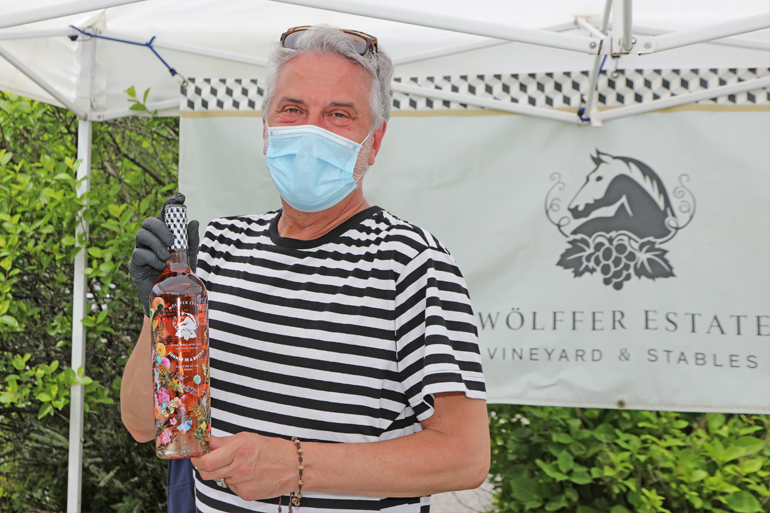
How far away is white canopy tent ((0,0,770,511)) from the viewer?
254 centimetres

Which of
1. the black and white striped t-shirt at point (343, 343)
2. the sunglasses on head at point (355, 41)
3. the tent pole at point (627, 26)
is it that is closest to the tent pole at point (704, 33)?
the tent pole at point (627, 26)

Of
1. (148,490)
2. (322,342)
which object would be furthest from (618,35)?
(148,490)

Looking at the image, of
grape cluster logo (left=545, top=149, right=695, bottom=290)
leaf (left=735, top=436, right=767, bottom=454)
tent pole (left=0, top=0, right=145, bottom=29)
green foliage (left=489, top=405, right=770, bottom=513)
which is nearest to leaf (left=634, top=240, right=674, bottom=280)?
grape cluster logo (left=545, top=149, right=695, bottom=290)

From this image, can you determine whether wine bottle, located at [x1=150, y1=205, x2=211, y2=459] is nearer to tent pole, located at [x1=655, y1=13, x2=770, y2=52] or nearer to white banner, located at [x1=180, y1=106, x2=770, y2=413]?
tent pole, located at [x1=655, y1=13, x2=770, y2=52]

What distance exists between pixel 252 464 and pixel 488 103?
2104 millimetres

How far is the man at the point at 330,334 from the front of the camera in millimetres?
1102

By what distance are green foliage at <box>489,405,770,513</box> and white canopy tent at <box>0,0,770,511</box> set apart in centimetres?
166

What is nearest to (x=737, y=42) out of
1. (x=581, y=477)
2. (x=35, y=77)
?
(x=581, y=477)

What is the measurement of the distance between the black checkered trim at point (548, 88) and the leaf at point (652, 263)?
64 centimetres

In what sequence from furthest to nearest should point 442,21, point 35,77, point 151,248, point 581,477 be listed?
point 581,477
point 35,77
point 442,21
point 151,248

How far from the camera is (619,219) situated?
2734 millimetres

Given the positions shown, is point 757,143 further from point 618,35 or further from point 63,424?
point 63,424

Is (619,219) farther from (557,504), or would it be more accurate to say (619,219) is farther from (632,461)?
(557,504)

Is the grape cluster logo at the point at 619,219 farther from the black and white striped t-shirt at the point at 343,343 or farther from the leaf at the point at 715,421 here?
the black and white striped t-shirt at the point at 343,343
